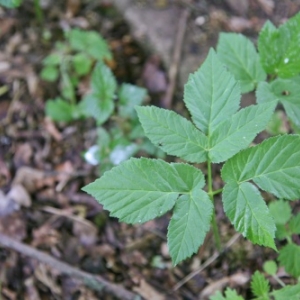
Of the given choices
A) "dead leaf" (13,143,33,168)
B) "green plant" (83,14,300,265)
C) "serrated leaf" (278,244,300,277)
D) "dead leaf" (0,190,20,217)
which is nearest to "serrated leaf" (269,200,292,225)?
"serrated leaf" (278,244,300,277)

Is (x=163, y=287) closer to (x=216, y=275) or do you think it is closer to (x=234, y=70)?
(x=216, y=275)

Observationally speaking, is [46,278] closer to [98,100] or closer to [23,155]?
[23,155]

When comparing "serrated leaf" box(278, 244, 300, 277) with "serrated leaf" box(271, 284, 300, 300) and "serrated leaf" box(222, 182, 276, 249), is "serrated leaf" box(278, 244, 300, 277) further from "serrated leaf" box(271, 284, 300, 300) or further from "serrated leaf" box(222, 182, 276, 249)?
"serrated leaf" box(222, 182, 276, 249)

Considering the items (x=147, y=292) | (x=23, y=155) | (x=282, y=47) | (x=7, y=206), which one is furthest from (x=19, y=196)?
(x=282, y=47)

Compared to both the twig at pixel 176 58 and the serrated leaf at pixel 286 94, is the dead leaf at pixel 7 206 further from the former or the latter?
the serrated leaf at pixel 286 94

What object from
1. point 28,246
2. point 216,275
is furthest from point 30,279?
point 216,275

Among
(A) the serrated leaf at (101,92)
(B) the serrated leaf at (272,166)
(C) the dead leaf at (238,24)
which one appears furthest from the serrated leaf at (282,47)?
(C) the dead leaf at (238,24)
